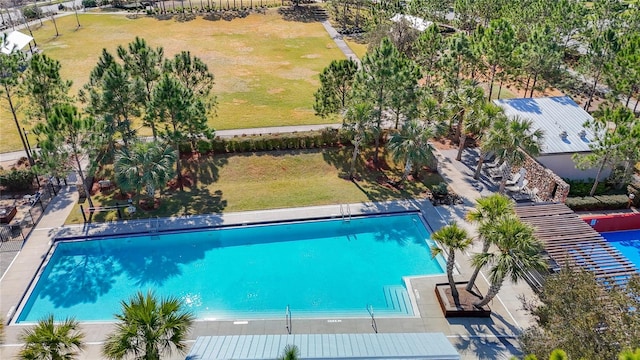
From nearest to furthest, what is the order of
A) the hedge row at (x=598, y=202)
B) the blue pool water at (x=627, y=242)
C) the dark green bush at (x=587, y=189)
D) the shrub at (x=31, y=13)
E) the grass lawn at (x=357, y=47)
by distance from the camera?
the blue pool water at (x=627, y=242) → the hedge row at (x=598, y=202) → the dark green bush at (x=587, y=189) → the grass lawn at (x=357, y=47) → the shrub at (x=31, y=13)

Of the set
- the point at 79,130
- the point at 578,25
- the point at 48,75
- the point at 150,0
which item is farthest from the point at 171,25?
the point at 578,25

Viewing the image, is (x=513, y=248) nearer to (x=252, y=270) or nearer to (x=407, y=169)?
(x=407, y=169)

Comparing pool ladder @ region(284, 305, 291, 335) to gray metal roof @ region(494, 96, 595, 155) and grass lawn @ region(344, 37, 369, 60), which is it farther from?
grass lawn @ region(344, 37, 369, 60)

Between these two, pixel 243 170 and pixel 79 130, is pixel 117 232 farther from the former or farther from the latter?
pixel 243 170

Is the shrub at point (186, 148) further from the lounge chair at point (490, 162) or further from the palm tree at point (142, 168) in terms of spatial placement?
the lounge chair at point (490, 162)

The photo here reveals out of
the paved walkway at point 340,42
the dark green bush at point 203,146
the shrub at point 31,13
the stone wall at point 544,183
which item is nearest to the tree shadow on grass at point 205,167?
the dark green bush at point 203,146
